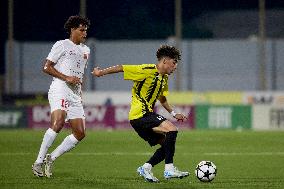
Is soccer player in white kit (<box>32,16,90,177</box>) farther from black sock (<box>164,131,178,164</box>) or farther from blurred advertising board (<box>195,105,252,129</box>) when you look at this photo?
blurred advertising board (<box>195,105,252,129</box>)

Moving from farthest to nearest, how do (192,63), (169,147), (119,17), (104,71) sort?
(119,17), (192,63), (169,147), (104,71)

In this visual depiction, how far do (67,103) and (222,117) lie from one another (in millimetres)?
16933

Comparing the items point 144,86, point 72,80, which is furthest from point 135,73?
point 72,80

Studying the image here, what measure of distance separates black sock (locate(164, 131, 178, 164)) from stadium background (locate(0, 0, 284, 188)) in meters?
10.8

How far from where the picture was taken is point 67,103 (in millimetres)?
11922

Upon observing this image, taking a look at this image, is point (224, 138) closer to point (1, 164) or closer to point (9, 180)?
point (1, 164)

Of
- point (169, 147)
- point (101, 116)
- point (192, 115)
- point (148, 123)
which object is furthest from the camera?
point (101, 116)

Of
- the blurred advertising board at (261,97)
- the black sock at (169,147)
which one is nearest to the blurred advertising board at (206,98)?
the blurred advertising board at (261,97)

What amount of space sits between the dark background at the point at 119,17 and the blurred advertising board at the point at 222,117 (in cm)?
892

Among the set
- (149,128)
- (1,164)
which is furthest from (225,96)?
(149,128)

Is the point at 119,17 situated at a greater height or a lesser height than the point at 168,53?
greater

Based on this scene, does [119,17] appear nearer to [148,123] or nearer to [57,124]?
[57,124]

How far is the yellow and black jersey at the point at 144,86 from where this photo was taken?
11094 millimetres

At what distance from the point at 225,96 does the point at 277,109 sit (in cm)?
250
